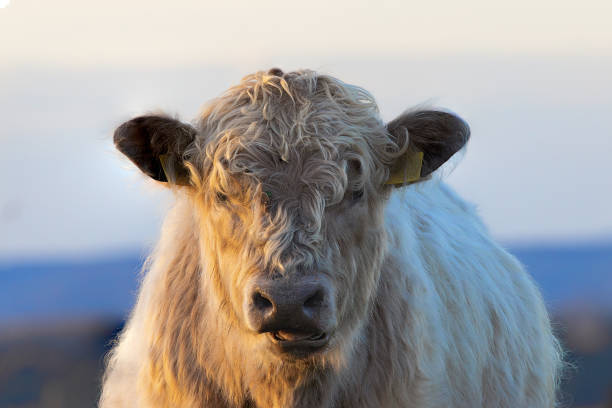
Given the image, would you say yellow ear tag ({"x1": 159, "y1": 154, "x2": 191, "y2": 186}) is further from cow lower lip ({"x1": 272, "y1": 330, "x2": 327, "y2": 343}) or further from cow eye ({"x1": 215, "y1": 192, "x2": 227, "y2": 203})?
cow lower lip ({"x1": 272, "y1": 330, "x2": 327, "y2": 343})

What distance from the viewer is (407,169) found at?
5086 mm

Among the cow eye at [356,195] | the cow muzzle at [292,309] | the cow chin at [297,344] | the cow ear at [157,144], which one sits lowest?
the cow chin at [297,344]

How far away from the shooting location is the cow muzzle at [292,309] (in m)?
4.21

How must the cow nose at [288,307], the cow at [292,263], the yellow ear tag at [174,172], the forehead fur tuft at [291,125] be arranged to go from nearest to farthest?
the cow nose at [288,307], the cow at [292,263], the forehead fur tuft at [291,125], the yellow ear tag at [174,172]

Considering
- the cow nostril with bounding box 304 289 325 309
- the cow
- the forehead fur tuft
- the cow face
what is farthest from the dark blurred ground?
the cow nostril with bounding box 304 289 325 309

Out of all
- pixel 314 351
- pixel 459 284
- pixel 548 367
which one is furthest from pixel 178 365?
pixel 548 367

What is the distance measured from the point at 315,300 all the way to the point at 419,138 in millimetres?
1228

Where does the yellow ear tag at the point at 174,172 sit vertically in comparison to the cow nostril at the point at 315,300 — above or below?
above

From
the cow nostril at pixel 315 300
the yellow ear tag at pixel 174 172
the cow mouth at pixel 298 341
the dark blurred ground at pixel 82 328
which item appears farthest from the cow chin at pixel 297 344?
the dark blurred ground at pixel 82 328

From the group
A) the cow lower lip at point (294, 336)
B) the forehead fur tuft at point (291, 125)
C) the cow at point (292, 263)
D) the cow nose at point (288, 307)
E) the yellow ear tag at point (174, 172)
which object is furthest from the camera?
the yellow ear tag at point (174, 172)

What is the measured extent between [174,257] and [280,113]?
3.18 feet

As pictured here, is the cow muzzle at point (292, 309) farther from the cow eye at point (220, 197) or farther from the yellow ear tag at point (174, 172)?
the yellow ear tag at point (174, 172)

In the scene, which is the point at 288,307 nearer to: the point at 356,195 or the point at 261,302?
the point at 261,302

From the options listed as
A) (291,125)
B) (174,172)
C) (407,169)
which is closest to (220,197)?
(174,172)
